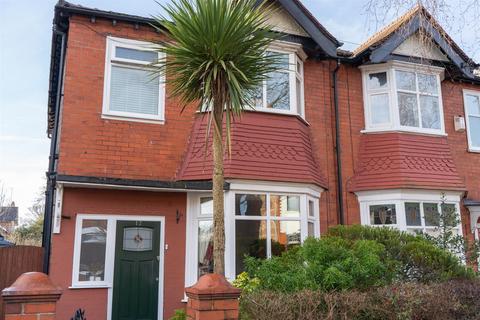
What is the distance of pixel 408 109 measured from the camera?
11367 mm

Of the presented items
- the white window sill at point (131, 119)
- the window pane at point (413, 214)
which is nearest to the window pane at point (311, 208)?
the window pane at point (413, 214)

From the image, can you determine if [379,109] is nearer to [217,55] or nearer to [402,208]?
[402,208]

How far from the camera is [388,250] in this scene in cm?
657

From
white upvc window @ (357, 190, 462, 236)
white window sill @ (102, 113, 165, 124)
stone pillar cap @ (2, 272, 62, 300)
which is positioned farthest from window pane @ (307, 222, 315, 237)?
stone pillar cap @ (2, 272, 62, 300)

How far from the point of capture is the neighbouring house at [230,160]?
334 inches

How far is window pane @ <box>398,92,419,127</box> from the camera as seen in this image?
11273 mm

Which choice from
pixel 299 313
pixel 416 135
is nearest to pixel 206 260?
pixel 299 313

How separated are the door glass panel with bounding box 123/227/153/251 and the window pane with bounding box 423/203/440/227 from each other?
20.2ft

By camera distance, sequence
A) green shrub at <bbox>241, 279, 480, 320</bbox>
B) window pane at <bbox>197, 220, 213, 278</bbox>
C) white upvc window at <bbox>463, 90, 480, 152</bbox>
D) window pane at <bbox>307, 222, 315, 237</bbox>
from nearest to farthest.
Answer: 1. green shrub at <bbox>241, 279, 480, 320</bbox>
2. window pane at <bbox>197, 220, 213, 278</bbox>
3. window pane at <bbox>307, 222, 315, 237</bbox>
4. white upvc window at <bbox>463, 90, 480, 152</bbox>

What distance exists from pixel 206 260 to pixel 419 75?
7308mm

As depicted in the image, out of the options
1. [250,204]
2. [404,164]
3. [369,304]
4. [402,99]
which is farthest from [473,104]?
[369,304]

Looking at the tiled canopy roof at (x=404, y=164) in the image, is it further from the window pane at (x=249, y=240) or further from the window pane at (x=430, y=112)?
the window pane at (x=249, y=240)

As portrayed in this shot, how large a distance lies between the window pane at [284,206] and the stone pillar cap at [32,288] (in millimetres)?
6101

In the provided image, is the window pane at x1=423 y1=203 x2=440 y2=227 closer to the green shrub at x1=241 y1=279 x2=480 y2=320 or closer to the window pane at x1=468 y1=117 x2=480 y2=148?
the window pane at x1=468 y1=117 x2=480 y2=148
